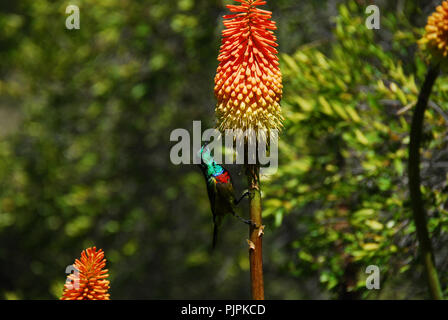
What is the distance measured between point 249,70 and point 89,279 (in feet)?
2.90

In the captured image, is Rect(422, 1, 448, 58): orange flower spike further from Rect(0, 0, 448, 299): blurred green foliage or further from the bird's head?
Rect(0, 0, 448, 299): blurred green foliage

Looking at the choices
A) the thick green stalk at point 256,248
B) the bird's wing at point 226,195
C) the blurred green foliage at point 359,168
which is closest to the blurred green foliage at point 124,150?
the blurred green foliage at point 359,168

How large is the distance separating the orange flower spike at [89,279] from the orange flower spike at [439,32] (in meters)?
1.37

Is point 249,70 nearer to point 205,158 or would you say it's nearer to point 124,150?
point 205,158

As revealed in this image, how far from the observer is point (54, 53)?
29.8ft

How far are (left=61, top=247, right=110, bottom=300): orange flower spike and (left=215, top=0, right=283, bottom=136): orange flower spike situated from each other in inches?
26.3

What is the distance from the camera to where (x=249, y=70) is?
80.4 inches

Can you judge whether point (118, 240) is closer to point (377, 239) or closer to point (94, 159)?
point (94, 159)

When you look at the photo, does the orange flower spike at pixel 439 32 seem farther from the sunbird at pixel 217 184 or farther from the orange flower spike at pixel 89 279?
the orange flower spike at pixel 89 279

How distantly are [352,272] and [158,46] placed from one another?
4324 mm

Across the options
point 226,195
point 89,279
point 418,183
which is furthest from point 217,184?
point 418,183

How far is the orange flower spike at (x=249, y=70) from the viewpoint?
2.02 metres
